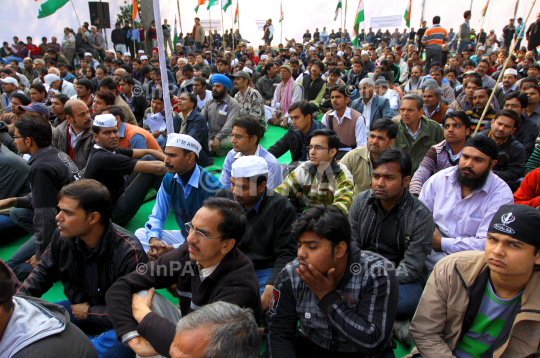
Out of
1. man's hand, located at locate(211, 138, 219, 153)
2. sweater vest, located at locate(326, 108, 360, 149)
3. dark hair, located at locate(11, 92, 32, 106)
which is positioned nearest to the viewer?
sweater vest, located at locate(326, 108, 360, 149)

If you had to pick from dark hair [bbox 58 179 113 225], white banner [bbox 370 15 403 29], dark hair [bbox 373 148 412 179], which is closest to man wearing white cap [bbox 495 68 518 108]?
dark hair [bbox 373 148 412 179]

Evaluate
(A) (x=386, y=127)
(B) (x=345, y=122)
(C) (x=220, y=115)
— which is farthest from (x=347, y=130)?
(C) (x=220, y=115)

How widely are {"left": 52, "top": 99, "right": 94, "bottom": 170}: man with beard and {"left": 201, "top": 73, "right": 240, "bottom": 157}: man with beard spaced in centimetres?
208

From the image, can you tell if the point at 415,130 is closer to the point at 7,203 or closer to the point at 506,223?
the point at 506,223

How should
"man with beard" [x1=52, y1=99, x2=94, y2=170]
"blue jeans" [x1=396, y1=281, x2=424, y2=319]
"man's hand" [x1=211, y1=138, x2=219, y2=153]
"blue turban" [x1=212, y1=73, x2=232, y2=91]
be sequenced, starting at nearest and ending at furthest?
"blue jeans" [x1=396, y1=281, x2=424, y2=319] → "man with beard" [x1=52, y1=99, x2=94, y2=170] → "man's hand" [x1=211, y1=138, x2=219, y2=153] → "blue turban" [x1=212, y1=73, x2=232, y2=91]

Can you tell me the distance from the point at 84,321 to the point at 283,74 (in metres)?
6.08

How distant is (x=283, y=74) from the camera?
7305 mm

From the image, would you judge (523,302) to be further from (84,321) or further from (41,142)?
(41,142)

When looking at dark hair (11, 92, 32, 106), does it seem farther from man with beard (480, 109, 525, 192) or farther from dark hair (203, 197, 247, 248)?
man with beard (480, 109, 525, 192)

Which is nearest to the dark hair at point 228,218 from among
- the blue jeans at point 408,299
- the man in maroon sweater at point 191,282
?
the man in maroon sweater at point 191,282

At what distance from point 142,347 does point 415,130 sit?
3677 mm

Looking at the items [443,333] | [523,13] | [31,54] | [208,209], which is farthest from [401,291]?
[523,13]

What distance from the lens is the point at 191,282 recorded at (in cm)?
→ 193

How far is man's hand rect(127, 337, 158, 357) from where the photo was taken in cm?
168
